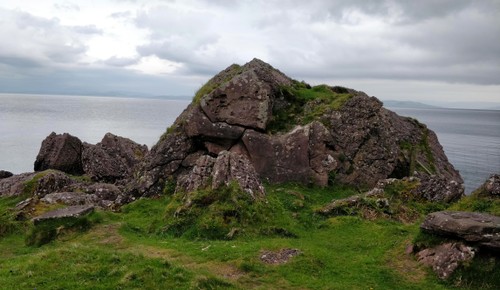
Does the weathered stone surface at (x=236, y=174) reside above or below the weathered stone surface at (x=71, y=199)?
above

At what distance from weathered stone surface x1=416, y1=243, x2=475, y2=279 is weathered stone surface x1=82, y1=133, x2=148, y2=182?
3293cm

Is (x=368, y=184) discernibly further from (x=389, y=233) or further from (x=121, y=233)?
(x=121, y=233)

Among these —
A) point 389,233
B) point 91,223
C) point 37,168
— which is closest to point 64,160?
point 37,168

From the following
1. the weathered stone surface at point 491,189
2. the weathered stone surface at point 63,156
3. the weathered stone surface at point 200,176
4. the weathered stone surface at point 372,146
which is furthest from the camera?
the weathered stone surface at point 63,156

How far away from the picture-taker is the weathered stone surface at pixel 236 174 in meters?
25.0

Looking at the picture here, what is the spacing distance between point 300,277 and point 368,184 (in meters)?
18.2

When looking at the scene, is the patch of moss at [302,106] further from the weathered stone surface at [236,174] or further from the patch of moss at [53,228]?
the patch of moss at [53,228]

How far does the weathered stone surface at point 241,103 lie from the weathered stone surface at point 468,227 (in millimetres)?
17083

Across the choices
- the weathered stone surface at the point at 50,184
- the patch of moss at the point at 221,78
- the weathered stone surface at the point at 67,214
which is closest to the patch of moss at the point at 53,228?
the weathered stone surface at the point at 67,214

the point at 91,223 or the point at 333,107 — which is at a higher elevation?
the point at 333,107

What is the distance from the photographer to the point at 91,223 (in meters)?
24.9

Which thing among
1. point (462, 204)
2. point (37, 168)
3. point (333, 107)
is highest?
point (333, 107)

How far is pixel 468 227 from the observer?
17062 mm

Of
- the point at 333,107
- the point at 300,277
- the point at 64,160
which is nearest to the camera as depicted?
the point at 300,277
